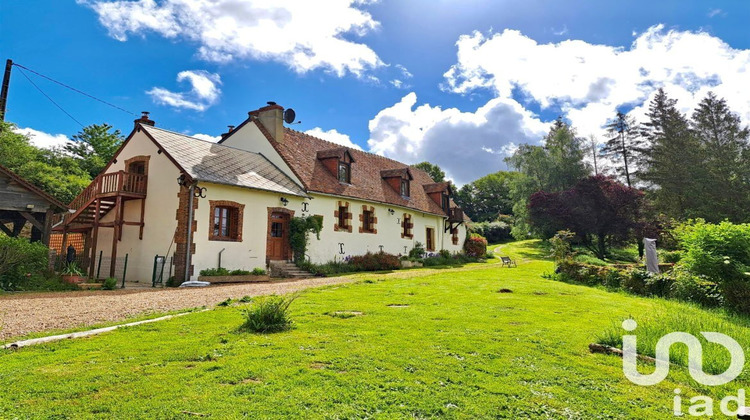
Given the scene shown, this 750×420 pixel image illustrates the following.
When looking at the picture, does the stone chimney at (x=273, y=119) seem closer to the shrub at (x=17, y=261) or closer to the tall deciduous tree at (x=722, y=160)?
the shrub at (x=17, y=261)

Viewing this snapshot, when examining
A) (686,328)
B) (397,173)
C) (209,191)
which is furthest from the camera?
(397,173)

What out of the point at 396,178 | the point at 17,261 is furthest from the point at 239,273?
the point at 396,178

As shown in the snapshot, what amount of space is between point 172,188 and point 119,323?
9.62 metres

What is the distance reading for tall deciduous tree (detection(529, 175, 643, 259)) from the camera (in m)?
29.6

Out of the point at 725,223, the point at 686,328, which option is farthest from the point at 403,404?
the point at 725,223

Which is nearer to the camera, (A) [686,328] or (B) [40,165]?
(A) [686,328]

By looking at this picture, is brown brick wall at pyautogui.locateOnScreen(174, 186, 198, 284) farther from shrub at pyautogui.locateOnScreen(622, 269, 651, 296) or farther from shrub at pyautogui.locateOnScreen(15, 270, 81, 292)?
shrub at pyautogui.locateOnScreen(622, 269, 651, 296)

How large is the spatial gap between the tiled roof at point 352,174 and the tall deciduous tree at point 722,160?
21792 millimetres

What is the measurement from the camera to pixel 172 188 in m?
15.1

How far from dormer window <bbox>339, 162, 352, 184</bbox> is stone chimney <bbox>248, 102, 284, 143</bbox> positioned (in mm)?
3371

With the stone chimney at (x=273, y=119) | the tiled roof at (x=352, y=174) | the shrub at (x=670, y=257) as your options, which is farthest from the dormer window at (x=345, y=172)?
the shrub at (x=670, y=257)

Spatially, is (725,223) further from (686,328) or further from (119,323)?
(119,323)

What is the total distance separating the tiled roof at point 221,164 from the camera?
1514 centimetres

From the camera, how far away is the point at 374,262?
2020cm
